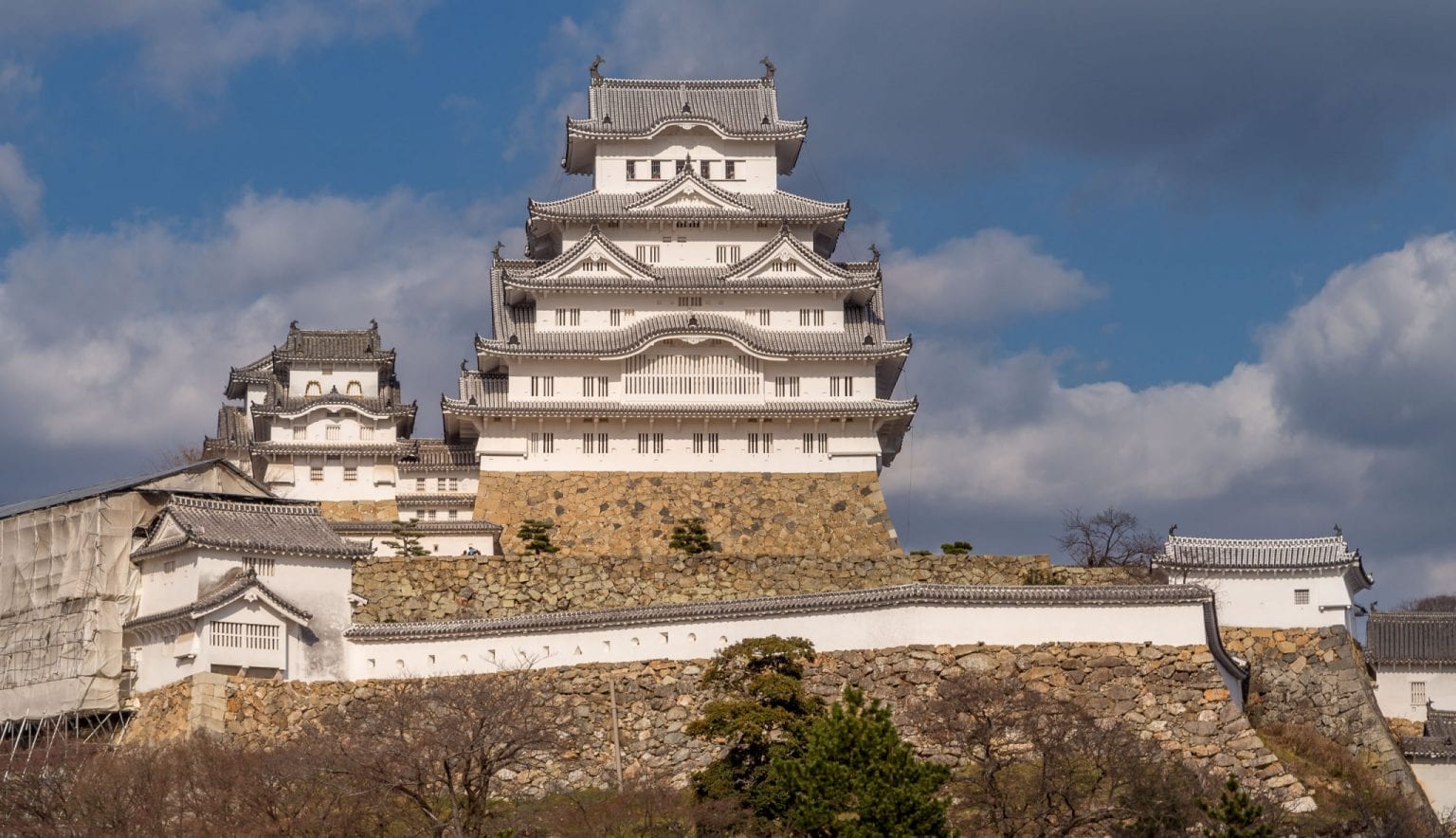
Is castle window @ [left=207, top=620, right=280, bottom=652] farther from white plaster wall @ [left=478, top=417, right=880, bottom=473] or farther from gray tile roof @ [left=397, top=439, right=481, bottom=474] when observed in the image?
gray tile roof @ [left=397, top=439, right=481, bottom=474]

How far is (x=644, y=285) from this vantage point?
5319 cm

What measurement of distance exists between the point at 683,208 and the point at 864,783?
2629 centimetres

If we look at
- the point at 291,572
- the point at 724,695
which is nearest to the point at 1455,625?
the point at 724,695

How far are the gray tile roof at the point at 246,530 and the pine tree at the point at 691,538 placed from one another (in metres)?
7.49

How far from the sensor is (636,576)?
144 feet

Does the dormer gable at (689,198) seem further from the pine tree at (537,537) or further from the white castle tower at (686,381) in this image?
the pine tree at (537,537)

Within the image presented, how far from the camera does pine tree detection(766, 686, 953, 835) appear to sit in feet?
102

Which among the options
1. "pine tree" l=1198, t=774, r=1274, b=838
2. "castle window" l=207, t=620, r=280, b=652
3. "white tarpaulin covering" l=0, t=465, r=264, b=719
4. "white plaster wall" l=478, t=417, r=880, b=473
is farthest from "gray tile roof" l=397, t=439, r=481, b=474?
"pine tree" l=1198, t=774, r=1274, b=838

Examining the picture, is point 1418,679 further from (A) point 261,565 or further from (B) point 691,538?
(A) point 261,565

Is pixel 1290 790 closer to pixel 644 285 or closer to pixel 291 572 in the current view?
pixel 291 572

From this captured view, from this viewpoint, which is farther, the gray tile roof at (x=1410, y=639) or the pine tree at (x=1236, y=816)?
the gray tile roof at (x=1410, y=639)

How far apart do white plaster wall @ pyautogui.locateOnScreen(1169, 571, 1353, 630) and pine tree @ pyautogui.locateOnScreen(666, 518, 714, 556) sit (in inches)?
391

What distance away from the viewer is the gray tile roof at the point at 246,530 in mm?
39500

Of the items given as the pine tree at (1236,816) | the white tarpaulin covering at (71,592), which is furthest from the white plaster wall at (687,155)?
the pine tree at (1236,816)
